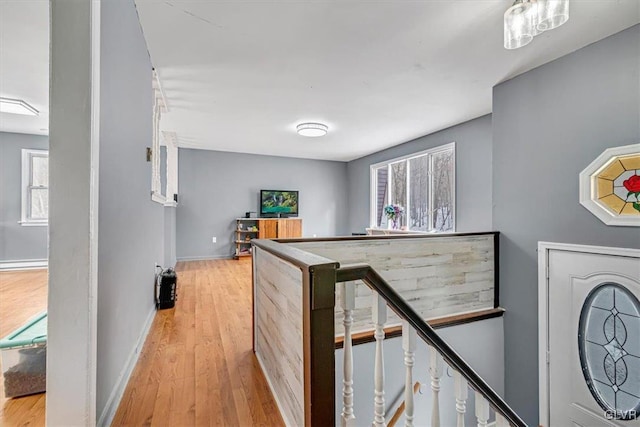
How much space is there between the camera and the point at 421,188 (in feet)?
18.7

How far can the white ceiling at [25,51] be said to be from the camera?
2137 millimetres

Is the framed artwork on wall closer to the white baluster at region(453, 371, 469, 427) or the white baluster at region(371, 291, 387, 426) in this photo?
the white baluster at region(453, 371, 469, 427)

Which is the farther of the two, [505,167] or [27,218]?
[27,218]

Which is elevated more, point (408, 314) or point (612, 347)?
point (408, 314)

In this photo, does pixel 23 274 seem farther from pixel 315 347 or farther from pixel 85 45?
pixel 315 347

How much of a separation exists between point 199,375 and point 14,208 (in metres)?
5.60

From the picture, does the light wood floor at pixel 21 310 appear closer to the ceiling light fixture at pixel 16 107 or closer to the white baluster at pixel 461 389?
the white baluster at pixel 461 389

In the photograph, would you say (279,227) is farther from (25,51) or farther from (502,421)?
(502,421)

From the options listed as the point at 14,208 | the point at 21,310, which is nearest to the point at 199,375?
the point at 21,310

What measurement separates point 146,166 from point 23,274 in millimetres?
4377

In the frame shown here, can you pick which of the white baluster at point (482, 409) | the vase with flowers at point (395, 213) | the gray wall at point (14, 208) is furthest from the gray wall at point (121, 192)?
the vase with flowers at point (395, 213)

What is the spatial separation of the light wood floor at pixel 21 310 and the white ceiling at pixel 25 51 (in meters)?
2.47

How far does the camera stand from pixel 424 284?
113 inches

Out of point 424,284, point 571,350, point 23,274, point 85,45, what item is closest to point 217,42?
point 85,45
